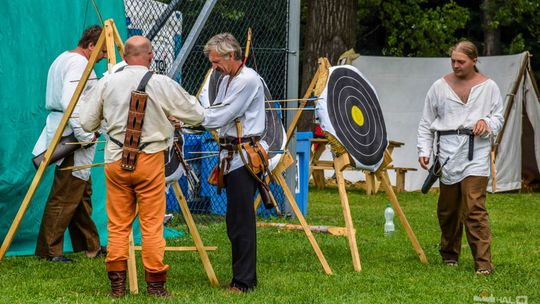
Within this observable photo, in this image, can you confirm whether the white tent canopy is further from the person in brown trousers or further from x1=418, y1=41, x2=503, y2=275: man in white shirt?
the person in brown trousers

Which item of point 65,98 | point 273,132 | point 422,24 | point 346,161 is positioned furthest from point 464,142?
point 422,24

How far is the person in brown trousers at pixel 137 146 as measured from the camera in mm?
6496

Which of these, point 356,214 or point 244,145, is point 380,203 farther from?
point 244,145

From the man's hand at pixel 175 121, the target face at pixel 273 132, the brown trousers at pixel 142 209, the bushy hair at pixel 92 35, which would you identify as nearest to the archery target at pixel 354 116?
the target face at pixel 273 132

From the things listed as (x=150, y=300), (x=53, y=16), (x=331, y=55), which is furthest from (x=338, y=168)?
(x=331, y=55)

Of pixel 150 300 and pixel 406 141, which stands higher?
pixel 150 300

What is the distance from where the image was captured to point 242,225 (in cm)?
696

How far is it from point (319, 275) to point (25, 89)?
303 centimetres

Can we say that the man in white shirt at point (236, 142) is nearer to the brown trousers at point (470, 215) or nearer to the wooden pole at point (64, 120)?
the wooden pole at point (64, 120)

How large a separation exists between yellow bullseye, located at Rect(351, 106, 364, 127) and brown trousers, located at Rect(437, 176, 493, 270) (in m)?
0.87

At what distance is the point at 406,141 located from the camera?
59.7 ft

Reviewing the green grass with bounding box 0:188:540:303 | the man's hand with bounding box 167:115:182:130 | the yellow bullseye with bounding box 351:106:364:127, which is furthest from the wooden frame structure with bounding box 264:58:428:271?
the man's hand with bounding box 167:115:182:130

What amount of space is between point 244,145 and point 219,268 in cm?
159

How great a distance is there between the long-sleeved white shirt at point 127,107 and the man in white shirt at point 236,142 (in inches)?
13.5
